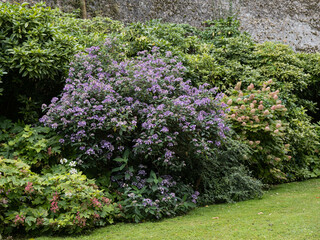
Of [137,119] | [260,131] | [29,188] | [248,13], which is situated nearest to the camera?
[29,188]

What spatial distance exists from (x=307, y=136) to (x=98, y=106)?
19.1 feet

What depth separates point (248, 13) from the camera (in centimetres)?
1535

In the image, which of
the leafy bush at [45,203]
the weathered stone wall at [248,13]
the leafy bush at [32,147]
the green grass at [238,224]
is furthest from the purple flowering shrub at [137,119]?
the weathered stone wall at [248,13]

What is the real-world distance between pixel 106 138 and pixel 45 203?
1356 mm

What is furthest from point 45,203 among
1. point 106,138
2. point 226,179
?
point 226,179

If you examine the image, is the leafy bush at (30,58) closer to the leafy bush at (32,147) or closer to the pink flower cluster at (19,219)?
the leafy bush at (32,147)

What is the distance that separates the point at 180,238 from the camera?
380cm

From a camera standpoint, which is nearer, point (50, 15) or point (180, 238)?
point (180, 238)

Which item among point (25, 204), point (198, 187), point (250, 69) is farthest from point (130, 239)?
point (250, 69)

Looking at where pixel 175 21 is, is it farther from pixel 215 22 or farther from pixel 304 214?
pixel 304 214

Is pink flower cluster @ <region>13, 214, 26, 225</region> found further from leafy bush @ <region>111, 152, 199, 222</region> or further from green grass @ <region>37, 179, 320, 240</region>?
leafy bush @ <region>111, 152, 199, 222</region>

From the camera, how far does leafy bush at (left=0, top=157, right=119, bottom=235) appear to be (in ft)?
12.9

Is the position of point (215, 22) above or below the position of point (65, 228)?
above

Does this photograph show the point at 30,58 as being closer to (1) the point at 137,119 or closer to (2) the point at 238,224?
(1) the point at 137,119
